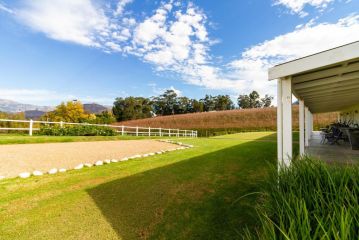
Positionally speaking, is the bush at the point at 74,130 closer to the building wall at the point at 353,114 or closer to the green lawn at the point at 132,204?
the green lawn at the point at 132,204

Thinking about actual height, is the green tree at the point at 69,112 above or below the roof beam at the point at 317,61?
above

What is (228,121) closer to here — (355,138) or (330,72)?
(355,138)

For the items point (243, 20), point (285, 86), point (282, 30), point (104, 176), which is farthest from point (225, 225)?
point (243, 20)

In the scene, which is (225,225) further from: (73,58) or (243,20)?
(73,58)

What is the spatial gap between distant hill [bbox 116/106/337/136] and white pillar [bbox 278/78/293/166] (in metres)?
30.3

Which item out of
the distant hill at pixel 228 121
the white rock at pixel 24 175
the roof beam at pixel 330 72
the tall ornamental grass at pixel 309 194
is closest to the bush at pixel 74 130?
the white rock at pixel 24 175

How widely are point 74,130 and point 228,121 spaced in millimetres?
30439

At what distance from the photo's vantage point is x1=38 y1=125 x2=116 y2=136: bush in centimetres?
1391

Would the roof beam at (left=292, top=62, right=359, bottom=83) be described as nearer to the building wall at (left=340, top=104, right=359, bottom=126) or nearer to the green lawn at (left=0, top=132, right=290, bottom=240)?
the green lawn at (left=0, top=132, right=290, bottom=240)

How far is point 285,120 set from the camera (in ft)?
13.1

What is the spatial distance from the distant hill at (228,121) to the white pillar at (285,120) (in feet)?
99.2

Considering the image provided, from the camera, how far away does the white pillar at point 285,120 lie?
393cm

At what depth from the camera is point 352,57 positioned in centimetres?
319

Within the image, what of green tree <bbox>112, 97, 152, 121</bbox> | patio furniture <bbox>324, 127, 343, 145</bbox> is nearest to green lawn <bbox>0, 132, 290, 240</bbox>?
patio furniture <bbox>324, 127, 343, 145</bbox>
